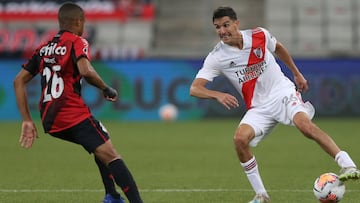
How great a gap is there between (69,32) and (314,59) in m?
14.0

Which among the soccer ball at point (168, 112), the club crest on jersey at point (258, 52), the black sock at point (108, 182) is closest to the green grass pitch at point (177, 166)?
the black sock at point (108, 182)

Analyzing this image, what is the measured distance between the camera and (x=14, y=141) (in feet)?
53.8

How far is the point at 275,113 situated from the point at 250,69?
1.76ft

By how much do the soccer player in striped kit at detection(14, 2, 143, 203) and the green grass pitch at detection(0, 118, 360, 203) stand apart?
1.25m

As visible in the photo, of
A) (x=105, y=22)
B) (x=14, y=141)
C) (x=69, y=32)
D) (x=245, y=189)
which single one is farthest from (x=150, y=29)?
(x=69, y=32)

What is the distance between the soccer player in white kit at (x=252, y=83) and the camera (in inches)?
332

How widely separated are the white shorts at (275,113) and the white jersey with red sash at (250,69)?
8 cm

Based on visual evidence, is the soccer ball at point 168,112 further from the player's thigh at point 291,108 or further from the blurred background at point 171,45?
the player's thigh at point 291,108

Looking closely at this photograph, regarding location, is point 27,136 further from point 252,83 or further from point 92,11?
point 92,11

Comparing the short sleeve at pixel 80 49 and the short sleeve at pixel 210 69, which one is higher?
the short sleeve at pixel 80 49

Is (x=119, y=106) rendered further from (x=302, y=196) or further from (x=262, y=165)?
(x=302, y=196)

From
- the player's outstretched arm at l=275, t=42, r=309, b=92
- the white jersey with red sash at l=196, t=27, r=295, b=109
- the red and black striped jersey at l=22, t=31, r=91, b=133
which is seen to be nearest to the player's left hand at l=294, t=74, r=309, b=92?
the player's outstretched arm at l=275, t=42, r=309, b=92

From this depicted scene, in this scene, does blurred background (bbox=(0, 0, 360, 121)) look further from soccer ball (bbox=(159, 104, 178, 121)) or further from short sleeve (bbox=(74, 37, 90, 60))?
short sleeve (bbox=(74, 37, 90, 60))

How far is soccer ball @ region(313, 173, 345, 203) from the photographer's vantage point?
7.80m
